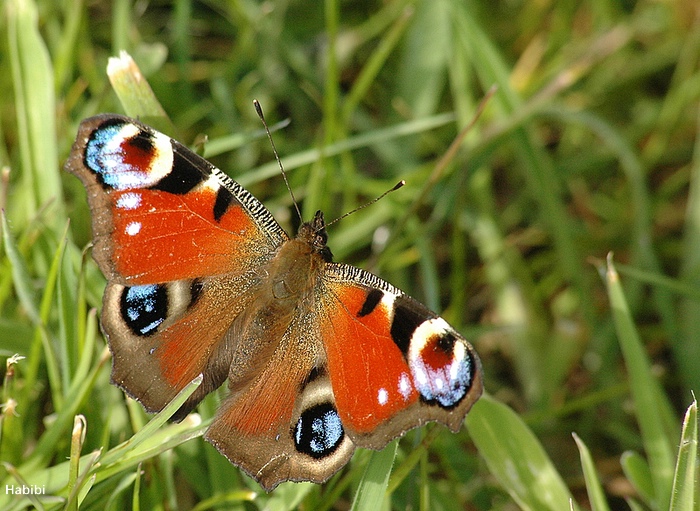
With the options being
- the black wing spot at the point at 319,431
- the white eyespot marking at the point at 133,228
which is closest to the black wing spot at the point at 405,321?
the black wing spot at the point at 319,431

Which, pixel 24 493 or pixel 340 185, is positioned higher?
pixel 24 493

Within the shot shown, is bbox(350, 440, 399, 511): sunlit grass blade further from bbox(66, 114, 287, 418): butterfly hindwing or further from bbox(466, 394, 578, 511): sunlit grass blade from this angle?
bbox(66, 114, 287, 418): butterfly hindwing

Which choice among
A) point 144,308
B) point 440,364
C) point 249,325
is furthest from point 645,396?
point 144,308

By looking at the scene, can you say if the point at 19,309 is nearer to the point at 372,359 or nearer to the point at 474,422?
the point at 372,359

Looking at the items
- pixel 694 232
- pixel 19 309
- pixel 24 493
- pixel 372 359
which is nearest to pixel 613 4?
pixel 694 232

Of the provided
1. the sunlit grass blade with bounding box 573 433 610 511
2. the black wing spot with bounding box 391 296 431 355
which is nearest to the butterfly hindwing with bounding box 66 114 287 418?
the black wing spot with bounding box 391 296 431 355

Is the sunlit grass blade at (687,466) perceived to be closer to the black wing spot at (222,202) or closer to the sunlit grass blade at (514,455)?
the sunlit grass blade at (514,455)
